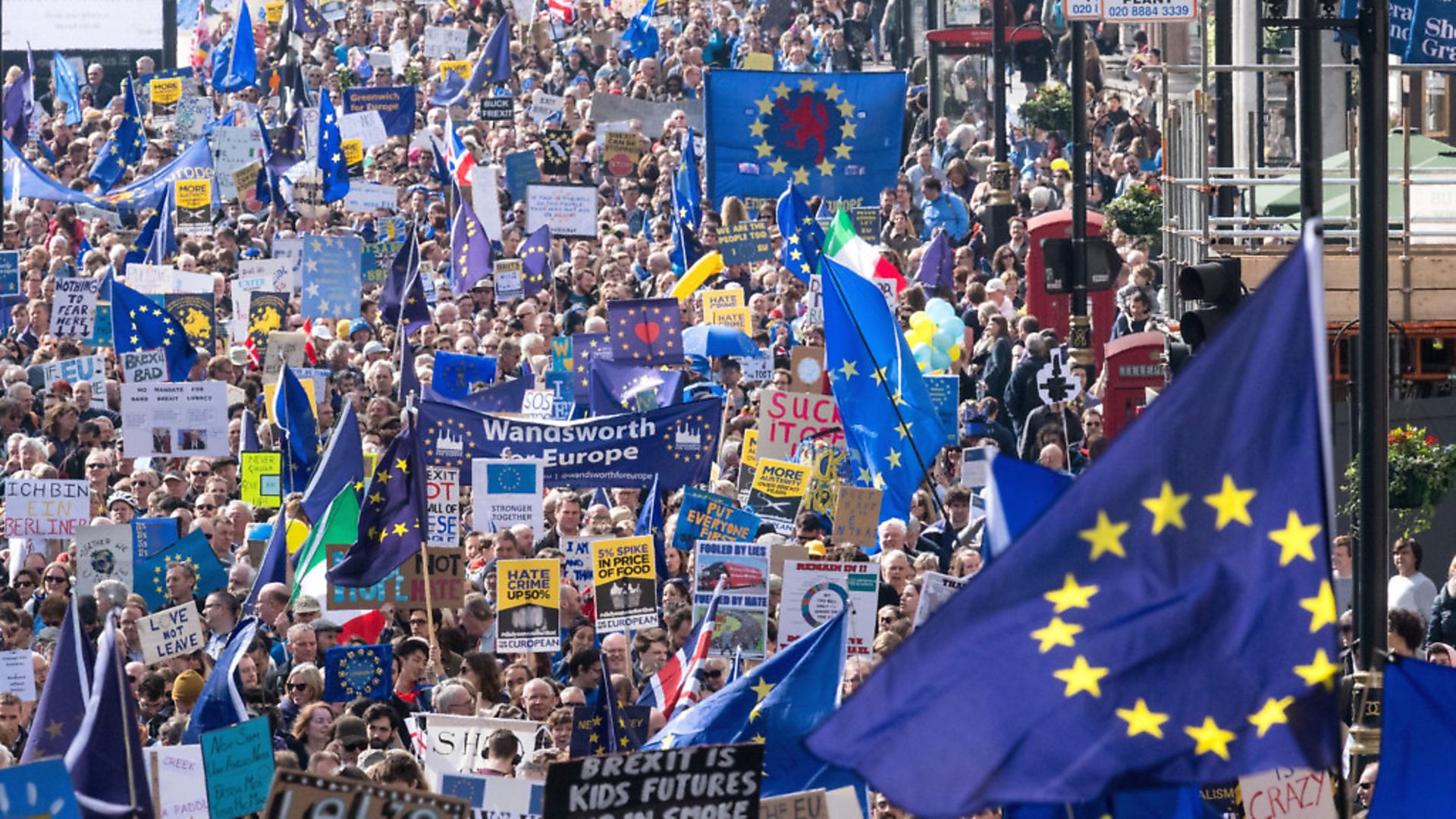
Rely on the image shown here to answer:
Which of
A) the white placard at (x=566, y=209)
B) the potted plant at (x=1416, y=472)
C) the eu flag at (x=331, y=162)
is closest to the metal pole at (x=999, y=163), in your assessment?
the white placard at (x=566, y=209)

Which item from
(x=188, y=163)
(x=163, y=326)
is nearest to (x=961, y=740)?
(x=163, y=326)

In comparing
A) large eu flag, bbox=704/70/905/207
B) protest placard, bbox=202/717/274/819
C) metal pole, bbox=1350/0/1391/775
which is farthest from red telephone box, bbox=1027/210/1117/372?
protest placard, bbox=202/717/274/819

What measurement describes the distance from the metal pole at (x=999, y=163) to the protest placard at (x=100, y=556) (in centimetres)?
1060

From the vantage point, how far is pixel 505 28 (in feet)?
114

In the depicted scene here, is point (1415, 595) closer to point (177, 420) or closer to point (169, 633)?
point (169, 633)

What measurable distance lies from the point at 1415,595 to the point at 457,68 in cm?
2409

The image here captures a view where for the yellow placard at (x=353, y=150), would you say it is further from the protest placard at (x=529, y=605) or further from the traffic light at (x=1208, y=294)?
the traffic light at (x=1208, y=294)

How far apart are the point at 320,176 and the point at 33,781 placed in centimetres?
2118

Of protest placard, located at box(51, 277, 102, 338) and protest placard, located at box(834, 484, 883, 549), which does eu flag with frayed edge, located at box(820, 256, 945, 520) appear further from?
protest placard, located at box(51, 277, 102, 338)

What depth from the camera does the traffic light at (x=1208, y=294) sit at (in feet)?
36.4

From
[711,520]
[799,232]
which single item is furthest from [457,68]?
[711,520]

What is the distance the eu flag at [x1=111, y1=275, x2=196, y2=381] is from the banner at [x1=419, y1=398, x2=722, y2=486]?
5.34 metres

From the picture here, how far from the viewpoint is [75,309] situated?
68.3 feet

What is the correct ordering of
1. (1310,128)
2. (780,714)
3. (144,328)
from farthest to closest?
1. (144,328)
2. (1310,128)
3. (780,714)
